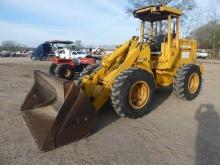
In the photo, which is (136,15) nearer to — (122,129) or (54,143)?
(122,129)

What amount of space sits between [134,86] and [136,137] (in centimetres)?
139

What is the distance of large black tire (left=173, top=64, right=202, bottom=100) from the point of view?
803 cm

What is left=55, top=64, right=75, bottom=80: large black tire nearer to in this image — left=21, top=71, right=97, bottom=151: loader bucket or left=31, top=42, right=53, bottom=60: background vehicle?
left=21, top=71, right=97, bottom=151: loader bucket

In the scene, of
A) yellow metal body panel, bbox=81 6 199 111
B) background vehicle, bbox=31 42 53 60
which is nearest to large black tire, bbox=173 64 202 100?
yellow metal body panel, bbox=81 6 199 111

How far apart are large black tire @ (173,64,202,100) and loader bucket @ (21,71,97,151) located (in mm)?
3571

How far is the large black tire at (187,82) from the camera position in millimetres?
8031

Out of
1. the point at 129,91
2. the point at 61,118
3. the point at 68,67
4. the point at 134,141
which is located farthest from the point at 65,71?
the point at 61,118

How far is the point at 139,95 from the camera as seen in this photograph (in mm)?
6852

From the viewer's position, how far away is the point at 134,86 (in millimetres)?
6457

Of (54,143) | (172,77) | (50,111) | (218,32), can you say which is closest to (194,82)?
(172,77)

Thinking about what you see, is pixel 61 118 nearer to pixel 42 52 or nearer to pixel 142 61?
pixel 142 61

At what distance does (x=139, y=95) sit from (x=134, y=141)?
1.81m

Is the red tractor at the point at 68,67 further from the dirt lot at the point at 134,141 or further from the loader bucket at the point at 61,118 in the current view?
the loader bucket at the point at 61,118

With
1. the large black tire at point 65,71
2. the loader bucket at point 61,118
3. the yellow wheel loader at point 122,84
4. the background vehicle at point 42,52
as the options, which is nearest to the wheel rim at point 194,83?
the yellow wheel loader at point 122,84
